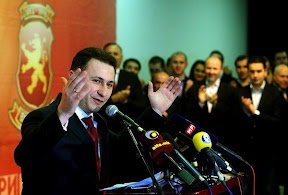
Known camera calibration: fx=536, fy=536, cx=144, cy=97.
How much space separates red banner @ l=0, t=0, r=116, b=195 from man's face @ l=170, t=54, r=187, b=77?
58.3 inches

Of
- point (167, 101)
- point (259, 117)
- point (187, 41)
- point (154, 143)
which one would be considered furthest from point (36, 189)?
point (187, 41)

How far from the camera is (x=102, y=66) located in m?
2.71

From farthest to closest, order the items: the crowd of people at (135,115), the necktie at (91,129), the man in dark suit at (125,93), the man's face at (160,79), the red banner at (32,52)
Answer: the man's face at (160,79)
the man in dark suit at (125,93)
the red banner at (32,52)
the necktie at (91,129)
the crowd of people at (135,115)

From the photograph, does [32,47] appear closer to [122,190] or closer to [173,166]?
[122,190]

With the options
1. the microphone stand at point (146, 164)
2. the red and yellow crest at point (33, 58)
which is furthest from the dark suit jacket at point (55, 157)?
the red and yellow crest at point (33, 58)

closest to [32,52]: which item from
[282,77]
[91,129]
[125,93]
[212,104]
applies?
[125,93]

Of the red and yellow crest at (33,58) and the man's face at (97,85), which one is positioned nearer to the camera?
the man's face at (97,85)

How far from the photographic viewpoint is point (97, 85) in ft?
8.75

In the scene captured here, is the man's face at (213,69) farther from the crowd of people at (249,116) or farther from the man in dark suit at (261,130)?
the man in dark suit at (261,130)

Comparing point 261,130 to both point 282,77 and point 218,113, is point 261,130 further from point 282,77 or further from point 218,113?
point 282,77

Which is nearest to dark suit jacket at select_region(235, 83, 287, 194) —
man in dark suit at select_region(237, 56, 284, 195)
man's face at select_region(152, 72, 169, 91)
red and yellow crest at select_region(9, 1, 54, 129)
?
man in dark suit at select_region(237, 56, 284, 195)

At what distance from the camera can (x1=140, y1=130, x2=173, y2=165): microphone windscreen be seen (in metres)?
2.31

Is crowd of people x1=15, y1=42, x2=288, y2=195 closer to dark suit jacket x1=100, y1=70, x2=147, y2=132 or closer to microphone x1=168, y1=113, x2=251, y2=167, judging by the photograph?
dark suit jacket x1=100, y1=70, x2=147, y2=132

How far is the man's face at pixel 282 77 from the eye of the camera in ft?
21.4
